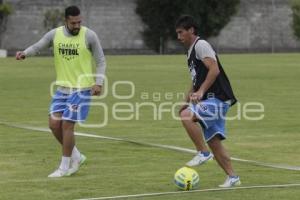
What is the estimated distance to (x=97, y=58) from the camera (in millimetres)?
12430

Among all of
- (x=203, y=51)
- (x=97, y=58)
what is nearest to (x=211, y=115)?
(x=203, y=51)

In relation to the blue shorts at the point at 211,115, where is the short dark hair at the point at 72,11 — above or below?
above

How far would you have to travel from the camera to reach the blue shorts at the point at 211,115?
11.1 metres

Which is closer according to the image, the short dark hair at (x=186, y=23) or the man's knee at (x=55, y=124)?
the short dark hair at (x=186, y=23)

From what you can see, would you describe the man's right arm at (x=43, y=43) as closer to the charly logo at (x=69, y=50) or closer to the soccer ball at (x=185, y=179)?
the charly logo at (x=69, y=50)

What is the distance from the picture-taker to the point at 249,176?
40.4 ft

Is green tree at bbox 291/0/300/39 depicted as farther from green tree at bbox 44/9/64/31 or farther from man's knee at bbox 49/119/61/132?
man's knee at bbox 49/119/61/132

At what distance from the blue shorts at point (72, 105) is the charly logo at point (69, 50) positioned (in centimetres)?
48

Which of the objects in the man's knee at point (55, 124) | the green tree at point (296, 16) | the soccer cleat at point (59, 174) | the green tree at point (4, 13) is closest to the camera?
the soccer cleat at point (59, 174)

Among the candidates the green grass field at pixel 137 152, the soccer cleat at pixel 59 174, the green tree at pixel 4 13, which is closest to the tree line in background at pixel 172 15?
the green tree at pixel 4 13

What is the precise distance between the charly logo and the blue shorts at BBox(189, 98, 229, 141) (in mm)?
1923

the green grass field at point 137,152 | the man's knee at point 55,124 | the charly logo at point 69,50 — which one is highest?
the charly logo at point 69,50

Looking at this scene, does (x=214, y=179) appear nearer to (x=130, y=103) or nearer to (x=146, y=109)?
(x=146, y=109)

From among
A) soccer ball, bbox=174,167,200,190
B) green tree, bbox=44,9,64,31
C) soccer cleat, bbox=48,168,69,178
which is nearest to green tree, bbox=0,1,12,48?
green tree, bbox=44,9,64,31
